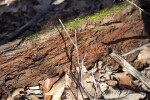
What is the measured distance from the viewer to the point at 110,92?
159 cm

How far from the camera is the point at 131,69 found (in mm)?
1702

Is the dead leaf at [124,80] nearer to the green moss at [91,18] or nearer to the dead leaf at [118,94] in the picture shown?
the dead leaf at [118,94]

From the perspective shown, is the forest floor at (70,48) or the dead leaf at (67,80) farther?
the dead leaf at (67,80)

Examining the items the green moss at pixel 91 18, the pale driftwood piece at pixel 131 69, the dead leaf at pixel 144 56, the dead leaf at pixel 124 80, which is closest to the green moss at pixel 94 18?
the green moss at pixel 91 18

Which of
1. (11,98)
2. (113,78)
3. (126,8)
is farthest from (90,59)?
(11,98)

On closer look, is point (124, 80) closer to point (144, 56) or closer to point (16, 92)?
point (144, 56)

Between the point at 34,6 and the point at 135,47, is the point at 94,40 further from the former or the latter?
the point at 34,6

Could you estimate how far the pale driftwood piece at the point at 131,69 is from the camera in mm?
1614

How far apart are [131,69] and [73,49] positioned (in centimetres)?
92

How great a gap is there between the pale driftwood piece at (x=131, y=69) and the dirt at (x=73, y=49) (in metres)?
0.08

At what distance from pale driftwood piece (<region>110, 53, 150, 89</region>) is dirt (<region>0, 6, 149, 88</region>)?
77 mm

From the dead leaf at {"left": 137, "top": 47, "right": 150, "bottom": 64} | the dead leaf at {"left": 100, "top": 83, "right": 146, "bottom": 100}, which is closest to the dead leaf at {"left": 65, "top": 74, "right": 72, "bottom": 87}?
the dead leaf at {"left": 100, "top": 83, "right": 146, "bottom": 100}

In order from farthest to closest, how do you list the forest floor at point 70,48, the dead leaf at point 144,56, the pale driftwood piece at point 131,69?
1. the dead leaf at point 144,56
2. the pale driftwood piece at point 131,69
3. the forest floor at point 70,48

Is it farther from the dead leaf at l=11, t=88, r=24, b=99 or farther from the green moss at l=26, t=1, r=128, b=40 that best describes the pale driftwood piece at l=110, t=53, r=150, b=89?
the dead leaf at l=11, t=88, r=24, b=99
